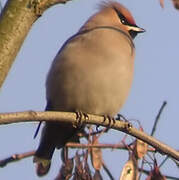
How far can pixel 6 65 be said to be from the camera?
2.30m

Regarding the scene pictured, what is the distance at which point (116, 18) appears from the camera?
14.9 feet

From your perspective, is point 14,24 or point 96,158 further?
point 96,158

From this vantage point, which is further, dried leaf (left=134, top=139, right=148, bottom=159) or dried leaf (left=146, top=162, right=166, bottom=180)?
dried leaf (left=134, top=139, right=148, bottom=159)

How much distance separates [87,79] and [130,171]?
1133mm

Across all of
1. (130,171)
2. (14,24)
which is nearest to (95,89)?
(130,171)

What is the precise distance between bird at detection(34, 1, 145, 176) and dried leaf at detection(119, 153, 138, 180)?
2.78ft

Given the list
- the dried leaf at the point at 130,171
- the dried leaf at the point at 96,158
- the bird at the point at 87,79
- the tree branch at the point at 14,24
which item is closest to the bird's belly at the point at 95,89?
the bird at the point at 87,79

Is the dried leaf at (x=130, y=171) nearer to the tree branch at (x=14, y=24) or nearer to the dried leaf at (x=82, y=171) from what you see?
the dried leaf at (x=82, y=171)

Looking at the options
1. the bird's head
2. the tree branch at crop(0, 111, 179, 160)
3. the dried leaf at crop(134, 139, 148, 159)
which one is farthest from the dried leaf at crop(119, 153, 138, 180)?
the bird's head

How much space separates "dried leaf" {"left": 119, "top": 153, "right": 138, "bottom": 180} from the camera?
266 centimetres

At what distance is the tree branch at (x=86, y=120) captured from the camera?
2.32m

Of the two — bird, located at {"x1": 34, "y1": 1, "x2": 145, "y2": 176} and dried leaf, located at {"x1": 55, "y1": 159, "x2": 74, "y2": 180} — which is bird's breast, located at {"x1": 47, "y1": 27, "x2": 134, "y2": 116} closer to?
bird, located at {"x1": 34, "y1": 1, "x2": 145, "y2": 176}

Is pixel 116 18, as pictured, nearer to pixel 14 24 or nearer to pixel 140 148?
pixel 140 148

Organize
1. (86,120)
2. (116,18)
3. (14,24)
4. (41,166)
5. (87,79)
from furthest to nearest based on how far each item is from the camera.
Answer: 1. (116,18)
2. (87,79)
3. (41,166)
4. (86,120)
5. (14,24)
